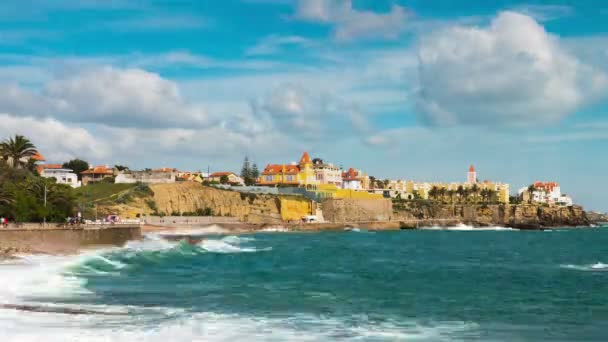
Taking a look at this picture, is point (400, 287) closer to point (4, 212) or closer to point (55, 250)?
point (55, 250)

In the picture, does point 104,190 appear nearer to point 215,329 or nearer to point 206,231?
point 206,231

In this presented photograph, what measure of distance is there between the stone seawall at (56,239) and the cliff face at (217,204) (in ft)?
166

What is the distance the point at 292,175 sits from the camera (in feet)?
598

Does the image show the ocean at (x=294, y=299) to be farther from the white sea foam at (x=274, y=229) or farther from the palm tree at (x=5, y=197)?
the white sea foam at (x=274, y=229)

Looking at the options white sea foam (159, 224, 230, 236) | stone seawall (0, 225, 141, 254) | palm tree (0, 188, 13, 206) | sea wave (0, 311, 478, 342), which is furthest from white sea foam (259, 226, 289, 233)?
sea wave (0, 311, 478, 342)

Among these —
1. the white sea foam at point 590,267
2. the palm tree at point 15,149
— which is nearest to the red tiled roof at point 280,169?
the palm tree at point 15,149

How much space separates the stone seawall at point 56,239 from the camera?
173 feet

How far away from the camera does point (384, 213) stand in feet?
577

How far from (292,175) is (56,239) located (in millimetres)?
125422

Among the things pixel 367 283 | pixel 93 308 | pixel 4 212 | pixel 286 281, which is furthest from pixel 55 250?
pixel 93 308

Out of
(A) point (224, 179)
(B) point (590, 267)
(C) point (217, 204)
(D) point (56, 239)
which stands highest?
(A) point (224, 179)

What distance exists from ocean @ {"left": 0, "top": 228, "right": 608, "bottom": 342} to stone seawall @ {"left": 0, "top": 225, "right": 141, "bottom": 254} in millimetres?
3142

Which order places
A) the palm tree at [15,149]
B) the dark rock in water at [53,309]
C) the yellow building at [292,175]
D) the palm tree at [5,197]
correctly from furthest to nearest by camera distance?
1. the yellow building at [292,175]
2. the palm tree at [15,149]
3. the palm tree at [5,197]
4. the dark rock in water at [53,309]

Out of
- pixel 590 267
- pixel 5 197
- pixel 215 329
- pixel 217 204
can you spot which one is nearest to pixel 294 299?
pixel 215 329
